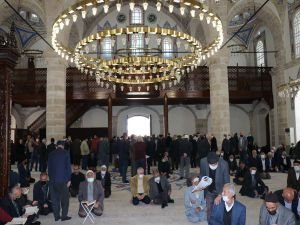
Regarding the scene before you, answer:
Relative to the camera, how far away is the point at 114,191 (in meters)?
8.95

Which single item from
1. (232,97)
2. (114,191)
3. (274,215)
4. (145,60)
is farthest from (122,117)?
(274,215)

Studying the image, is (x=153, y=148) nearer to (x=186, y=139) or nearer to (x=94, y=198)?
(x=186, y=139)

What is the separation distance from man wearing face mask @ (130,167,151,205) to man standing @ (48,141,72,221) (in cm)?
172

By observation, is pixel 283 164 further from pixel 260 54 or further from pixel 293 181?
pixel 260 54

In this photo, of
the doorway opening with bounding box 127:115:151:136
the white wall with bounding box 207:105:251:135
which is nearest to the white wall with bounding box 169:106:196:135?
the doorway opening with bounding box 127:115:151:136

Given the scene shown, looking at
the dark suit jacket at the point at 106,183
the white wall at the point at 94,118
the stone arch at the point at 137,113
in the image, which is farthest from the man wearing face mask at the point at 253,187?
the white wall at the point at 94,118

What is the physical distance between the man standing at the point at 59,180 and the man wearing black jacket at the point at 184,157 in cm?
500

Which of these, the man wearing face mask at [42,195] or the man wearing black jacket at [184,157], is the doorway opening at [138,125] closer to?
the man wearing black jacket at [184,157]

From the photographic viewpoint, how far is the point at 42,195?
6.73 metres

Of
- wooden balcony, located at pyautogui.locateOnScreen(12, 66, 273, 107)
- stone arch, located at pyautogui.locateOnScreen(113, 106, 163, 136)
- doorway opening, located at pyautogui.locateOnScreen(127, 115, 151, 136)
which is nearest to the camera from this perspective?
wooden balcony, located at pyautogui.locateOnScreen(12, 66, 273, 107)

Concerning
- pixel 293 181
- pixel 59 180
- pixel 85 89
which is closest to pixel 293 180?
pixel 293 181

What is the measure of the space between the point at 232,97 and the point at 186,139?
7562mm

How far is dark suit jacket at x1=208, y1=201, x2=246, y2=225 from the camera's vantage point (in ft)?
12.6

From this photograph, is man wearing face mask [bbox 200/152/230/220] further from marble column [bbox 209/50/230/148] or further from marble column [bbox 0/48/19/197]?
marble column [bbox 209/50/230/148]
